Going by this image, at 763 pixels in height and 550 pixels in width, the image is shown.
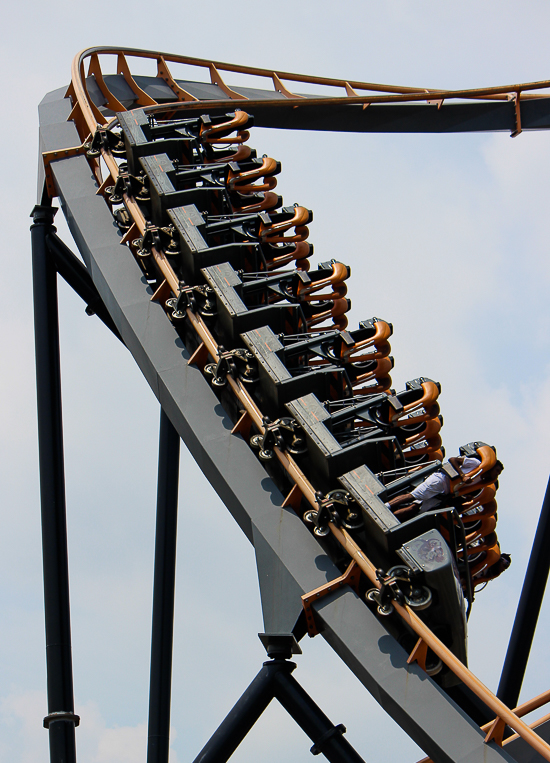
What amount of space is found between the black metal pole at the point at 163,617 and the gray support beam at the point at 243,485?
76.8 inches

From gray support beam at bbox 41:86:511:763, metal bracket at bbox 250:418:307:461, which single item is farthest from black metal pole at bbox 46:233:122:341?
metal bracket at bbox 250:418:307:461

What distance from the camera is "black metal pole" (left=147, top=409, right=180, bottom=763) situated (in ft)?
27.2

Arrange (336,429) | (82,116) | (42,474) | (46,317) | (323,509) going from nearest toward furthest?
1. (323,509)
2. (336,429)
3. (42,474)
4. (46,317)
5. (82,116)

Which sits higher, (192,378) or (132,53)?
(132,53)

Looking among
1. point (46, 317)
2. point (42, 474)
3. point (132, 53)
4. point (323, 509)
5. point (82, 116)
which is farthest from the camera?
point (132, 53)

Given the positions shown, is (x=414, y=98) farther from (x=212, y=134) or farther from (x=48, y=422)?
(x=48, y=422)

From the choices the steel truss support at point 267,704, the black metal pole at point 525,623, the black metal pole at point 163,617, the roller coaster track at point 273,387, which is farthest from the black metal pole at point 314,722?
the black metal pole at point 525,623

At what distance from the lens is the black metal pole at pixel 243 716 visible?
20.4 feet

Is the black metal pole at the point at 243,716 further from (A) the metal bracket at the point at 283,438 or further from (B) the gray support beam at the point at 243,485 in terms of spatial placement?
(A) the metal bracket at the point at 283,438

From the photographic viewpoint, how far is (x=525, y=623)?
358 inches

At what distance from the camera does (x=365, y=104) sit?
42.8 ft

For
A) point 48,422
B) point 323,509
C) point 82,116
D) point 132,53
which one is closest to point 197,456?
point 323,509

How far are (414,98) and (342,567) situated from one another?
8.58m

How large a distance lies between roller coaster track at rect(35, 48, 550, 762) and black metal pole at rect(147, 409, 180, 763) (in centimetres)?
190
